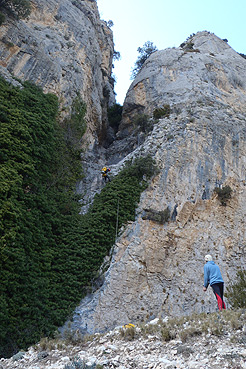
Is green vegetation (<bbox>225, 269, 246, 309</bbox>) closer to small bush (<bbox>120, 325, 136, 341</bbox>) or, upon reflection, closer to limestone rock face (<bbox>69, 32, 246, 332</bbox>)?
limestone rock face (<bbox>69, 32, 246, 332</bbox>)

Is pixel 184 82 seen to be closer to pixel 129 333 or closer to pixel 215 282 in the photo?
pixel 215 282

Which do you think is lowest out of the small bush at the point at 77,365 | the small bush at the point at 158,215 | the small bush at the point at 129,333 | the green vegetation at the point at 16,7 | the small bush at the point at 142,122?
the small bush at the point at 77,365

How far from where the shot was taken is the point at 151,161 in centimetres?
1722

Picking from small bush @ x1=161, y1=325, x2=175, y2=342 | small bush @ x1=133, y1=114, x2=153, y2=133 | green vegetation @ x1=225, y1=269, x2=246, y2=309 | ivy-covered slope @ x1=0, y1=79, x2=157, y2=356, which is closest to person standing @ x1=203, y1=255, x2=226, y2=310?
small bush @ x1=161, y1=325, x2=175, y2=342

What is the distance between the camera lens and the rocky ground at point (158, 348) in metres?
6.35

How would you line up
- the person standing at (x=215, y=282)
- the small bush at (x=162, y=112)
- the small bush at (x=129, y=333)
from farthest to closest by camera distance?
the small bush at (x=162, y=112) < the person standing at (x=215, y=282) < the small bush at (x=129, y=333)

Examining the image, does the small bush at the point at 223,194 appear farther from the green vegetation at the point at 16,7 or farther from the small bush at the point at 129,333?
the green vegetation at the point at 16,7

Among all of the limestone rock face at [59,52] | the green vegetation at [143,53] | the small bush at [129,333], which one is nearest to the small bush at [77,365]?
the small bush at [129,333]

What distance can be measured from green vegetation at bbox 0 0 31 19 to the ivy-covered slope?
5.41 m

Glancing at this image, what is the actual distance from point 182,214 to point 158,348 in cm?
930

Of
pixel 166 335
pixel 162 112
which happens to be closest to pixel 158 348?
pixel 166 335

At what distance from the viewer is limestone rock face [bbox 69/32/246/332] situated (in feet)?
43.7

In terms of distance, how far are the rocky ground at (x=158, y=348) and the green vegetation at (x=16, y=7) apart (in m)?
17.7

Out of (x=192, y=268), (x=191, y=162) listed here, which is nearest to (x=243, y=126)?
(x=191, y=162)
